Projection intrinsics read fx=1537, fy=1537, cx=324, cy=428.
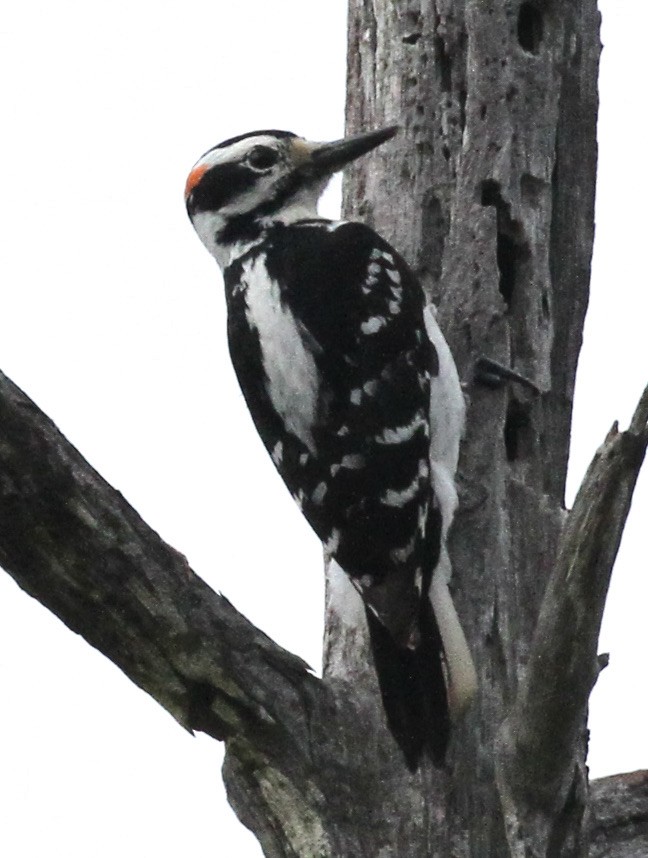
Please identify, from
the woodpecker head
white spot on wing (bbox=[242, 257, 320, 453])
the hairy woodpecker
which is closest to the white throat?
the woodpecker head

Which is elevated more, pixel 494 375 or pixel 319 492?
pixel 494 375

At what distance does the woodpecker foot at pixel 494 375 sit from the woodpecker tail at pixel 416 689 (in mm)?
729

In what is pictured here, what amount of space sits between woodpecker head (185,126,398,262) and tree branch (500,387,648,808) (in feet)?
5.96

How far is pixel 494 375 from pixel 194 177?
113 centimetres

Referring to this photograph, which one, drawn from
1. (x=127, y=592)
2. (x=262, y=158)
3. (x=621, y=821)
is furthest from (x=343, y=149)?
(x=621, y=821)

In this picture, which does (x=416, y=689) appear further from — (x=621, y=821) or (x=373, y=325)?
(x=373, y=325)

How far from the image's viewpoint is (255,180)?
4488 mm

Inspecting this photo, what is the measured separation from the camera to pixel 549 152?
14.2 feet

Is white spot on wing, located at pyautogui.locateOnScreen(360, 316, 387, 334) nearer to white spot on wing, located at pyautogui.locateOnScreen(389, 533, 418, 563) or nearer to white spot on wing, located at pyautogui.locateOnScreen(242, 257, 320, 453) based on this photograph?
white spot on wing, located at pyautogui.locateOnScreen(242, 257, 320, 453)

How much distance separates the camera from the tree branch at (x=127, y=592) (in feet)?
9.67

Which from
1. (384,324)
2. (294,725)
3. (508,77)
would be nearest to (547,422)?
(384,324)

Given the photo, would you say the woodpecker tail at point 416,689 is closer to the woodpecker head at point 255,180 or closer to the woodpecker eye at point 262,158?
the woodpecker head at point 255,180

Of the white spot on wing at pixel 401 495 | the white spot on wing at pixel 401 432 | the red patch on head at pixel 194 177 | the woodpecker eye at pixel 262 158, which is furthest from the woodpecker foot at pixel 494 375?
the red patch on head at pixel 194 177

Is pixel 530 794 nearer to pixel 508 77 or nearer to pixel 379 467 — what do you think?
pixel 379 467
